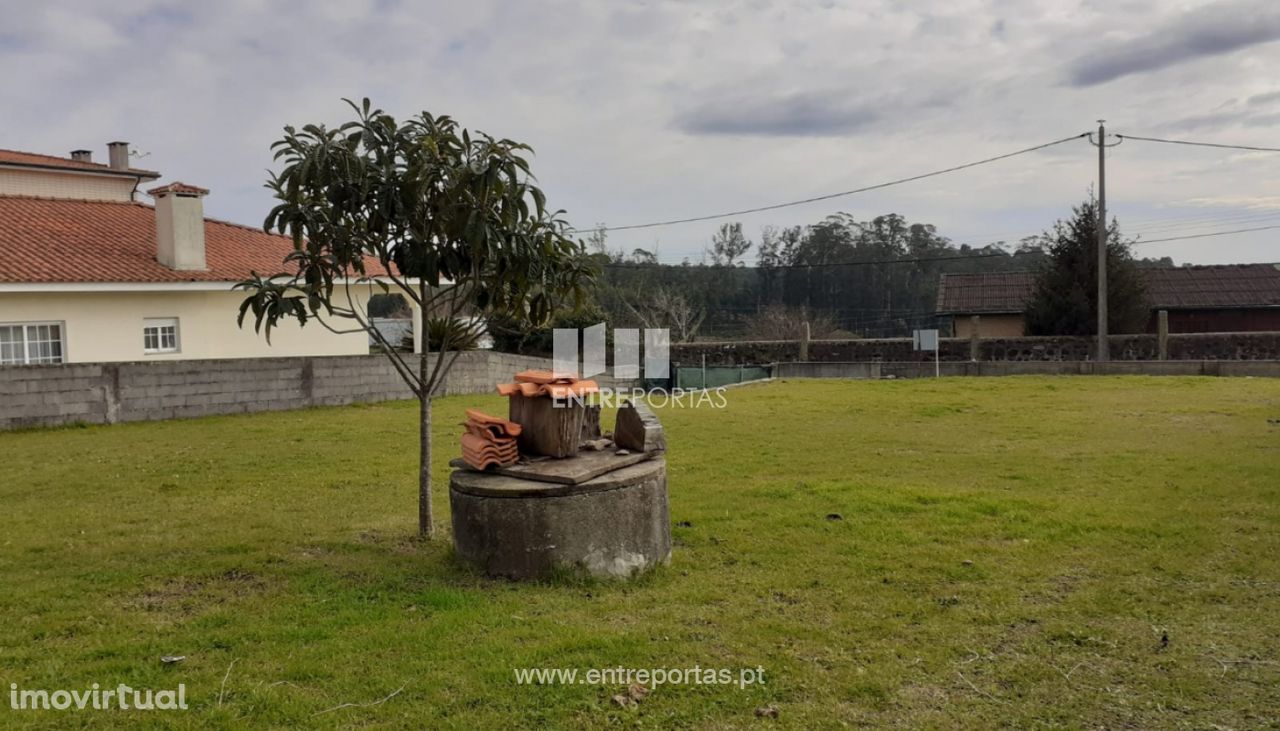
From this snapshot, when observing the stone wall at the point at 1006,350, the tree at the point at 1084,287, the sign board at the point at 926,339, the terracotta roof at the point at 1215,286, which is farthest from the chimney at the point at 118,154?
the terracotta roof at the point at 1215,286

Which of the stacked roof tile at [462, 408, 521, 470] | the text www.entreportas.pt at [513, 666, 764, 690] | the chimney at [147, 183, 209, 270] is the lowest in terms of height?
the text www.entreportas.pt at [513, 666, 764, 690]

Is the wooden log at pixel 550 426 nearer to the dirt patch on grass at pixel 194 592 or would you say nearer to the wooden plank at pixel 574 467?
the wooden plank at pixel 574 467

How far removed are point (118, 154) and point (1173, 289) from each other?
34438 millimetres

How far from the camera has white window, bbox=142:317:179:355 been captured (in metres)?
16.5

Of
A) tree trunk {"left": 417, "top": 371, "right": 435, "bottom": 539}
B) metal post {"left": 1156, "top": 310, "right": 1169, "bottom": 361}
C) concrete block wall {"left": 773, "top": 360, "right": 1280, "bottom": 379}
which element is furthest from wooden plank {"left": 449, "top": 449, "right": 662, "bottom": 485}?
metal post {"left": 1156, "top": 310, "right": 1169, "bottom": 361}

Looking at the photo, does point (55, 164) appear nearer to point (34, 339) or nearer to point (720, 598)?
point (34, 339)

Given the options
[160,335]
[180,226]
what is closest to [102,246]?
[180,226]

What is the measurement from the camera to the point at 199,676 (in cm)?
361

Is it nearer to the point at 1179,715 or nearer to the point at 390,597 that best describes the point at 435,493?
the point at 390,597

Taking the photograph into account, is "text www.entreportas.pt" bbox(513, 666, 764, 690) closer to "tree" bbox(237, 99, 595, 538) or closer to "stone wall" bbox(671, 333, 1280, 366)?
"tree" bbox(237, 99, 595, 538)

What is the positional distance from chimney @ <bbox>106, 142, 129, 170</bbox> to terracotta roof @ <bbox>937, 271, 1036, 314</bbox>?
26.8 metres

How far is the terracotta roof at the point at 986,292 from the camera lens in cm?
3250

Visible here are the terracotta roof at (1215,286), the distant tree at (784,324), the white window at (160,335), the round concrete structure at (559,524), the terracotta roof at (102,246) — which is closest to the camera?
the round concrete structure at (559,524)

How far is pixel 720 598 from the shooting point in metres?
4.70
